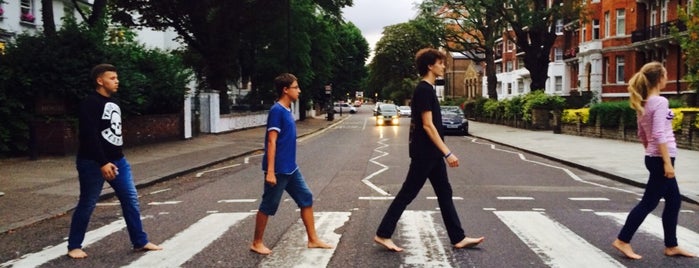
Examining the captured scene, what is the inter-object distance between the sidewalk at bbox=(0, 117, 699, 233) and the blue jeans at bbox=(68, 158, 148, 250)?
1.93m

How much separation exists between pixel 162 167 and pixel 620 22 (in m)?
36.8

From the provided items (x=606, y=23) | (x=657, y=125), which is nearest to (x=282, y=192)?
(x=657, y=125)

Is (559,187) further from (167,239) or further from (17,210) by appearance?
(17,210)

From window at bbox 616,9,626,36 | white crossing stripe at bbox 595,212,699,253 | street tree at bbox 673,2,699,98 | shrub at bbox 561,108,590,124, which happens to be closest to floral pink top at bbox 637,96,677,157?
Answer: white crossing stripe at bbox 595,212,699,253

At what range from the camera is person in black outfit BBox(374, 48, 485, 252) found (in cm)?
544

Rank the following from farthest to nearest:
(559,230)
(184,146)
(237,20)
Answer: (237,20) < (184,146) < (559,230)

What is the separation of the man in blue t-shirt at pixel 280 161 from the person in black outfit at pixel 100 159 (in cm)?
116

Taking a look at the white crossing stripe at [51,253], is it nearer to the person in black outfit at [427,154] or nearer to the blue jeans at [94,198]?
the blue jeans at [94,198]

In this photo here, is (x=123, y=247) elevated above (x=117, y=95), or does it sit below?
below

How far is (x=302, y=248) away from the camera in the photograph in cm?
574

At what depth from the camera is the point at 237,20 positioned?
3034cm

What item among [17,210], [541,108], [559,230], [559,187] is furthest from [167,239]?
[541,108]

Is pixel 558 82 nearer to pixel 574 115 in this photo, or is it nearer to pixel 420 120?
pixel 574 115

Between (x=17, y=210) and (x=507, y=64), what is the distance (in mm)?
70842
